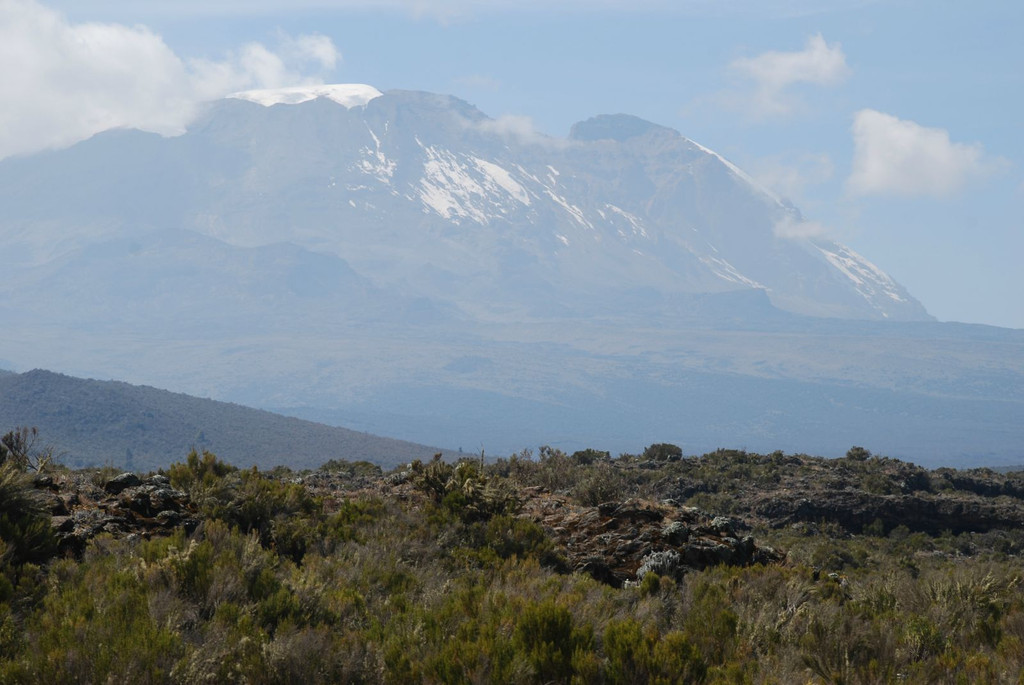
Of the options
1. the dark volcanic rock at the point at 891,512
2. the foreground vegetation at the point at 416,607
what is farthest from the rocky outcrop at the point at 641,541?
the dark volcanic rock at the point at 891,512

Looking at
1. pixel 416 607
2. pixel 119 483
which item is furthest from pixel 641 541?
pixel 119 483

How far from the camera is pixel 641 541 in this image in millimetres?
13242

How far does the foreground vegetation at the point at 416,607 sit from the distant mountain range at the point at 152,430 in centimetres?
6735

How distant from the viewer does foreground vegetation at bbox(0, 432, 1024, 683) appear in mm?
7461

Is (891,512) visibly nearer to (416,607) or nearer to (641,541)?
(641,541)

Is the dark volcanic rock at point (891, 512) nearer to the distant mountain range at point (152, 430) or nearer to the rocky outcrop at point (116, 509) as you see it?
the rocky outcrop at point (116, 509)

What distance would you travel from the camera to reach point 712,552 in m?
12.8

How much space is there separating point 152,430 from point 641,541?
279 ft

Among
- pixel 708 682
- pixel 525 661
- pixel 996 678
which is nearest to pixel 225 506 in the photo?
pixel 525 661

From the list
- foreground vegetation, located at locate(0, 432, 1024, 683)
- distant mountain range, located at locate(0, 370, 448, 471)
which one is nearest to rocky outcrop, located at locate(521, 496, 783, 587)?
foreground vegetation, located at locate(0, 432, 1024, 683)

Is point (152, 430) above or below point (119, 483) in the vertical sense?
below

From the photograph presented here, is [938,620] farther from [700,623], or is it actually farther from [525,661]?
[525,661]

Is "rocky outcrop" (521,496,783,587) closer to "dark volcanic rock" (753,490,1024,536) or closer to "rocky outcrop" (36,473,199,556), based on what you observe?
"rocky outcrop" (36,473,199,556)

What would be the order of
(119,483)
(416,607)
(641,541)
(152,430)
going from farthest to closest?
(152,430) → (119,483) → (641,541) → (416,607)
